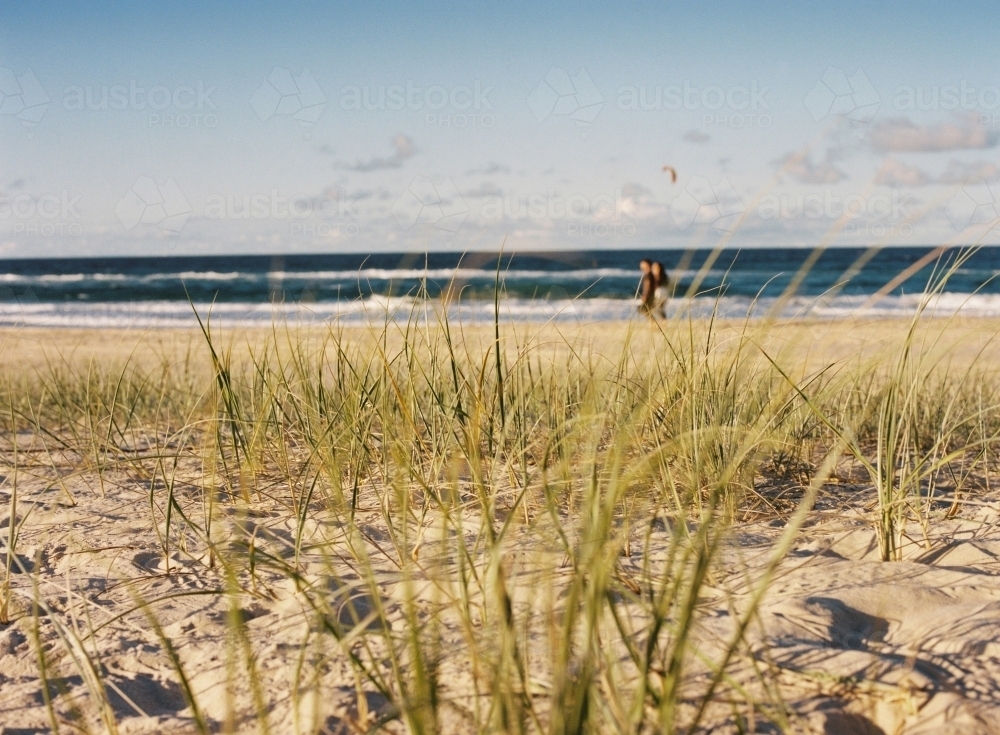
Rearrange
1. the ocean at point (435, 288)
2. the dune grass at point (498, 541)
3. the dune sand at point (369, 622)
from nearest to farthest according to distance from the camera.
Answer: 1. the dune grass at point (498, 541)
2. the dune sand at point (369, 622)
3. the ocean at point (435, 288)

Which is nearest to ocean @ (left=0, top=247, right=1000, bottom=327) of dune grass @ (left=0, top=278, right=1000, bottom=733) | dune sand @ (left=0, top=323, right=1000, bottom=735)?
dune grass @ (left=0, top=278, right=1000, bottom=733)

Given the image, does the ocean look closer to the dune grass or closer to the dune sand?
the dune grass

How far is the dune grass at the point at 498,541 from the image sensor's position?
101cm

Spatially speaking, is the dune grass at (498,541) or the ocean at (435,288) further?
the ocean at (435,288)

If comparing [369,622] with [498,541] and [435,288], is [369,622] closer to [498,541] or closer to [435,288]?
[498,541]

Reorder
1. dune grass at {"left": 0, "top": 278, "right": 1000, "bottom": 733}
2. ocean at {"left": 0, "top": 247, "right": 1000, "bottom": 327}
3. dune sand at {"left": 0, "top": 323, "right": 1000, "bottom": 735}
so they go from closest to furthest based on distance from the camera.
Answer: dune grass at {"left": 0, "top": 278, "right": 1000, "bottom": 733} → dune sand at {"left": 0, "top": 323, "right": 1000, "bottom": 735} → ocean at {"left": 0, "top": 247, "right": 1000, "bottom": 327}

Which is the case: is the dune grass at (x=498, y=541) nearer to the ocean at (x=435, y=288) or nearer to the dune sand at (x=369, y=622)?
the dune sand at (x=369, y=622)

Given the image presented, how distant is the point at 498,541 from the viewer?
1.03 m

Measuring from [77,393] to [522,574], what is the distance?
2.78 meters

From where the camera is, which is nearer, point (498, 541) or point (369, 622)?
point (498, 541)

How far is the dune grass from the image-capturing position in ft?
3.33

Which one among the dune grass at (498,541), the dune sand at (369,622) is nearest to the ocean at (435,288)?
the dune grass at (498,541)

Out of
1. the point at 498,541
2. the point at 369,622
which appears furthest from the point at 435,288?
the point at 498,541

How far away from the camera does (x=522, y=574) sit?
1.46 metres
